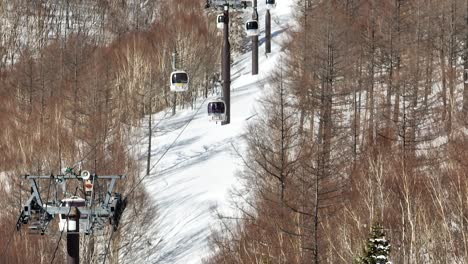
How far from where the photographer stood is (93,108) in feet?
119

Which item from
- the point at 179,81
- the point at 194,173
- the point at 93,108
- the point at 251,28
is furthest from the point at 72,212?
the point at 251,28

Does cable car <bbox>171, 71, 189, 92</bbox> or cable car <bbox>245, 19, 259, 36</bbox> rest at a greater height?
cable car <bbox>245, 19, 259, 36</bbox>

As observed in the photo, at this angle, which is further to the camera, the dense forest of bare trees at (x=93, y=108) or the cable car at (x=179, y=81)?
the dense forest of bare trees at (x=93, y=108)

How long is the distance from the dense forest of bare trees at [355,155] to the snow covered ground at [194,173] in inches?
57.2

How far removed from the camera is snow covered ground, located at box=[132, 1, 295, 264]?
99.0 ft

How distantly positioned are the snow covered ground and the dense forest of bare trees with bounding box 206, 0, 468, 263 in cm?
145

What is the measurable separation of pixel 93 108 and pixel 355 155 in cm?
1258

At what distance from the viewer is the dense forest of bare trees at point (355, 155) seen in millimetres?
23547

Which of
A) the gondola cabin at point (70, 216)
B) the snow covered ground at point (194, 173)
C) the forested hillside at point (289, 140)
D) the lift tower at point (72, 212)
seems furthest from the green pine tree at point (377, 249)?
the snow covered ground at point (194, 173)

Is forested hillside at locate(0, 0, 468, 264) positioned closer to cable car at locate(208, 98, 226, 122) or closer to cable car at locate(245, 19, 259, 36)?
cable car at locate(208, 98, 226, 122)

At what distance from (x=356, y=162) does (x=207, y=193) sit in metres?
6.46

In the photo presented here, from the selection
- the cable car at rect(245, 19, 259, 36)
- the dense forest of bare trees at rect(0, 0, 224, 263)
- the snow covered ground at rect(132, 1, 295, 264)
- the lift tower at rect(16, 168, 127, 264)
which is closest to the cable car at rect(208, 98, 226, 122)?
the snow covered ground at rect(132, 1, 295, 264)

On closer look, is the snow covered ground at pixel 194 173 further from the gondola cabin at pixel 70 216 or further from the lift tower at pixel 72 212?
→ the gondola cabin at pixel 70 216

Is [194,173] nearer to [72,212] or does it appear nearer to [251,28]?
[251,28]
